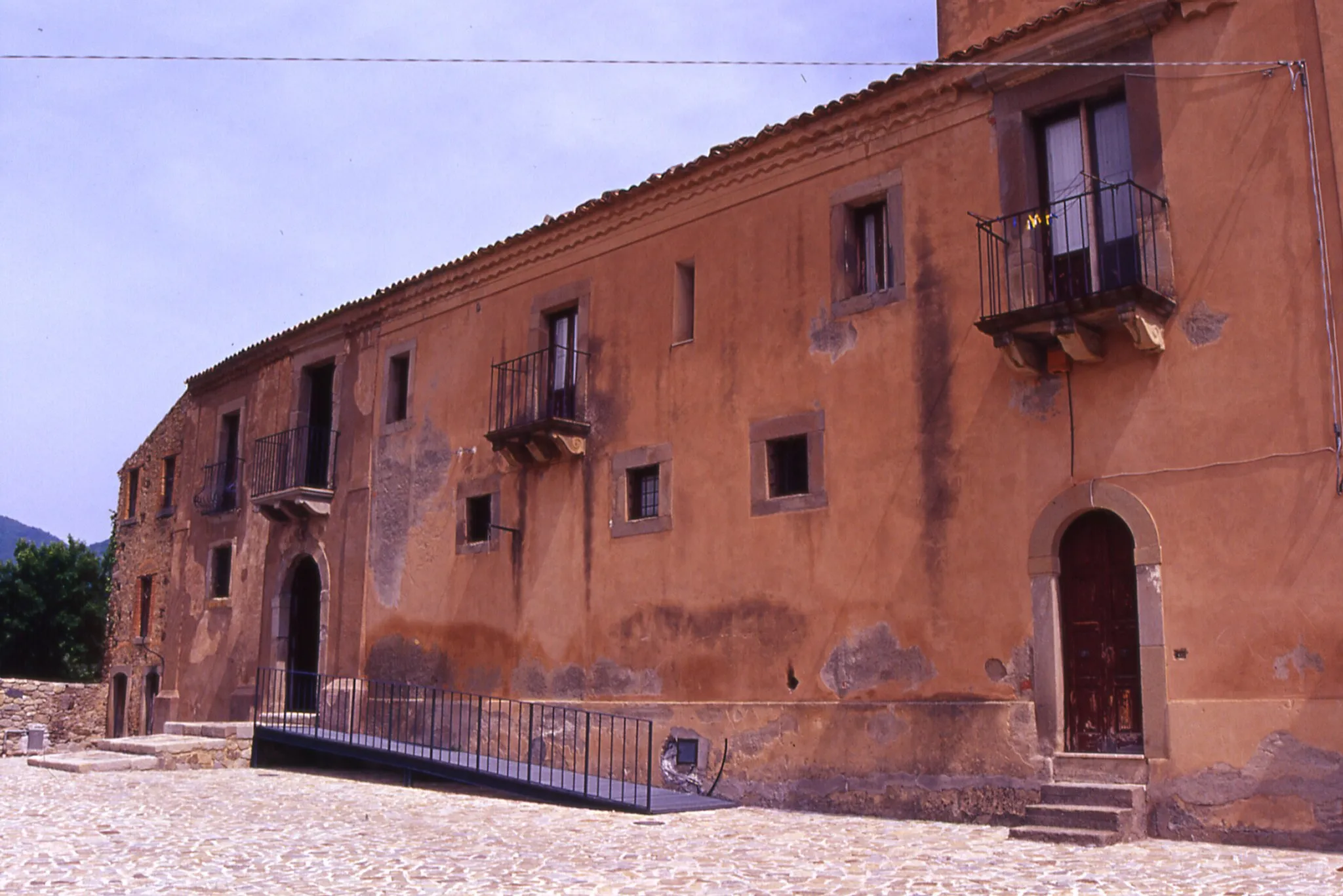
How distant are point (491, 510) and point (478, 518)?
1.62 ft

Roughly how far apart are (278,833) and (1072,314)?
26.1 ft

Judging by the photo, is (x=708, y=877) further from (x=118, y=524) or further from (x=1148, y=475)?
(x=118, y=524)

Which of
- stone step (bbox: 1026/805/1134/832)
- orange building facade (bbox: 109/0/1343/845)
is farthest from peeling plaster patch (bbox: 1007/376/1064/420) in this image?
stone step (bbox: 1026/805/1134/832)

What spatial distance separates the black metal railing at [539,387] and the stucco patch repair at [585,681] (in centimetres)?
319

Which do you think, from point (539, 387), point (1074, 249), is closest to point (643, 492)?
point (539, 387)

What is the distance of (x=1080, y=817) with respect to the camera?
9.80 m

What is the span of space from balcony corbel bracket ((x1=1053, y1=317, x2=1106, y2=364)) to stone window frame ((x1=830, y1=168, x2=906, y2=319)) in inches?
85.9

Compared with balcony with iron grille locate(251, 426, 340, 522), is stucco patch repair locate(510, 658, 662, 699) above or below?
below

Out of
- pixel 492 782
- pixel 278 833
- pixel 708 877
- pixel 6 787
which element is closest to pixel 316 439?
pixel 6 787

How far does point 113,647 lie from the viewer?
2633 centimetres

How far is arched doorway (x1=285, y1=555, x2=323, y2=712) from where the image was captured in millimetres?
20266

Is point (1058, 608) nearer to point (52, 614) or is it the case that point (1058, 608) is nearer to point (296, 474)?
point (296, 474)

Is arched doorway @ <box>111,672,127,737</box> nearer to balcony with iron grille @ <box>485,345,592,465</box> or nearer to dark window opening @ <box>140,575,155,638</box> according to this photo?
dark window opening @ <box>140,575,155,638</box>

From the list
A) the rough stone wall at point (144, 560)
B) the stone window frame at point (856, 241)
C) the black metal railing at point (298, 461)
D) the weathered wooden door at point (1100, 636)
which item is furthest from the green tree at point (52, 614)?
the weathered wooden door at point (1100, 636)
